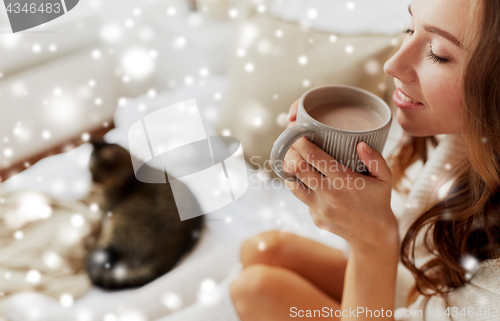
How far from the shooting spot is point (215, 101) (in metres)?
1.29

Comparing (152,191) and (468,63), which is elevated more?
Result: (468,63)

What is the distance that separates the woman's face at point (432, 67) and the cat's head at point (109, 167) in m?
0.85

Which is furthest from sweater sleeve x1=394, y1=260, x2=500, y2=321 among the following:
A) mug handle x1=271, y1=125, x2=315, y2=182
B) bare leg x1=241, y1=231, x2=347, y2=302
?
mug handle x1=271, y1=125, x2=315, y2=182

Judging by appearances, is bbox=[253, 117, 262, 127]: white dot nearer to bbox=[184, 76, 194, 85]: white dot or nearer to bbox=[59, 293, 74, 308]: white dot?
bbox=[184, 76, 194, 85]: white dot

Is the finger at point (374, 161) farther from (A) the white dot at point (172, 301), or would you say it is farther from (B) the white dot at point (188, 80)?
(B) the white dot at point (188, 80)

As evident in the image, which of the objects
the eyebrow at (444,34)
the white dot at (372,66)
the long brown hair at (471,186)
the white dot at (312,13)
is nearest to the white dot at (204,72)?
the white dot at (312,13)

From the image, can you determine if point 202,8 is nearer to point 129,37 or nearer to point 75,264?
point 129,37

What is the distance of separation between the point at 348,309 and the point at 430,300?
0.19 m

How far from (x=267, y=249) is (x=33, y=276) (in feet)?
2.00

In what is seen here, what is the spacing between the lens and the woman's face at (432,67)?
50cm

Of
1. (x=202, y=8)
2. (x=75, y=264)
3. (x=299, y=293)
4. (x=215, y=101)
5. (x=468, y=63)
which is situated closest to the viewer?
(x=468, y=63)

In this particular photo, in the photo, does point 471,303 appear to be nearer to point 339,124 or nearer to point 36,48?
point 339,124

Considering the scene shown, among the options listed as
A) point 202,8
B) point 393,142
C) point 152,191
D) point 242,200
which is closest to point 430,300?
point 393,142

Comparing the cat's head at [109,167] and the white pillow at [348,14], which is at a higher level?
the white pillow at [348,14]
